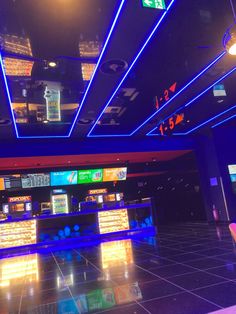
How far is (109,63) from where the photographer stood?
456 cm

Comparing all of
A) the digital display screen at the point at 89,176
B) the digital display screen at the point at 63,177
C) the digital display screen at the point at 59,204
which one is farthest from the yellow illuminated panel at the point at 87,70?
the digital display screen at the point at 59,204

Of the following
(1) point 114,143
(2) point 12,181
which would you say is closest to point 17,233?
(2) point 12,181

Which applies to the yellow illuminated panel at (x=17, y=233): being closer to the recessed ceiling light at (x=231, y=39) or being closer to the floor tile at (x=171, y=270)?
the floor tile at (x=171, y=270)

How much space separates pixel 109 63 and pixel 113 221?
5234 mm

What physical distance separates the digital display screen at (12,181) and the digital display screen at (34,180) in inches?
5.8

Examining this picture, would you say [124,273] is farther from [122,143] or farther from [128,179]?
[128,179]

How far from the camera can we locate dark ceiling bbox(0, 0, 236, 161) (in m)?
3.58

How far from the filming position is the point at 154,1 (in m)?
3.39

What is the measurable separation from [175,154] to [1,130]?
694cm

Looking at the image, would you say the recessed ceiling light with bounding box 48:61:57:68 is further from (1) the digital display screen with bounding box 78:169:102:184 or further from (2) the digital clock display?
(1) the digital display screen with bounding box 78:169:102:184

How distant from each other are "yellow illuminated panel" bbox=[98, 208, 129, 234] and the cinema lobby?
0.03 metres

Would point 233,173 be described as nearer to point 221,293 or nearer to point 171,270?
point 171,270

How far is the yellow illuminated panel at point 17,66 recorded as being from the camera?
168 inches

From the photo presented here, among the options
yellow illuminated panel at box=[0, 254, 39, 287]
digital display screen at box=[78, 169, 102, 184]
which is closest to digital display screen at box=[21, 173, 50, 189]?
digital display screen at box=[78, 169, 102, 184]
